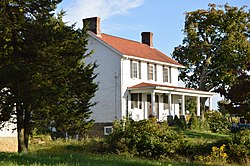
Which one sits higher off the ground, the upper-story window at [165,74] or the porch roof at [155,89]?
the upper-story window at [165,74]

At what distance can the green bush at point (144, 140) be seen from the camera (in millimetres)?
20578

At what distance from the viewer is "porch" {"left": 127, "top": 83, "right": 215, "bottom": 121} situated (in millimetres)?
40847

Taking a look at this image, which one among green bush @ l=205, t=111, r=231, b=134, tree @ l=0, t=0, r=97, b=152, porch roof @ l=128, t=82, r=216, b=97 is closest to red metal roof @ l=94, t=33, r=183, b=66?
porch roof @ l=128, t=82, r=216, b=97

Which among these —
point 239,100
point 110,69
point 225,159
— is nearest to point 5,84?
point 225,159

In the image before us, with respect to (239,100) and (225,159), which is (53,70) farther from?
(239,100)

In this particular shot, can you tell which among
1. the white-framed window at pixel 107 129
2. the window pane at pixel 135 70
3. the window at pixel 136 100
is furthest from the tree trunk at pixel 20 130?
the window pane at pixel 135 70

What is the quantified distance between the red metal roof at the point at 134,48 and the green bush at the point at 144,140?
62.1ft

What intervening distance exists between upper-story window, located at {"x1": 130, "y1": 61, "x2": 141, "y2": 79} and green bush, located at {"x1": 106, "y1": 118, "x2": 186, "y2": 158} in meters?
19.6

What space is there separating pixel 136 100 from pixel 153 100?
2.37 meters

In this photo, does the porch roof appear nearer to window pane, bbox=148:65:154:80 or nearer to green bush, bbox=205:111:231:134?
window pane, bbox=148:65:154:80

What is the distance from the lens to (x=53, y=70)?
728 inches

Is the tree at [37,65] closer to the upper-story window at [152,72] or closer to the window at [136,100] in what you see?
the window at [136,100]

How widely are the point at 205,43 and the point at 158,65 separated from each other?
32.2 feet

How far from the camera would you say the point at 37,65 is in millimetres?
18172
